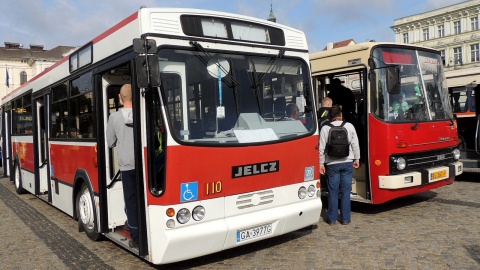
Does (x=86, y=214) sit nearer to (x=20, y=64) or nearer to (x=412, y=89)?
(x=412, y=89)

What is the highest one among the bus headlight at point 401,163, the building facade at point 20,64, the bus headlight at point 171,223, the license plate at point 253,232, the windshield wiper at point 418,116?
the building facade at point 20,64

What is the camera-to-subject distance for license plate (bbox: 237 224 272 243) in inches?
193

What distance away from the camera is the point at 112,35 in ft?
17.6

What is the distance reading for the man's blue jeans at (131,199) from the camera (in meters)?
5.04

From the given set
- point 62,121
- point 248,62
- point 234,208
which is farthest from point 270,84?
point 62,121

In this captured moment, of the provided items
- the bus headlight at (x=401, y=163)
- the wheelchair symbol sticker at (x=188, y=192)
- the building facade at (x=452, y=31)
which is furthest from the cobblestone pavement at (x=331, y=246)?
the building facade at (x=452, y=31)

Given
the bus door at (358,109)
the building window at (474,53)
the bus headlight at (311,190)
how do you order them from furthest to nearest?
the building window at (474,53) < the bus door at (358,109) < the bus headlight at (311,190)

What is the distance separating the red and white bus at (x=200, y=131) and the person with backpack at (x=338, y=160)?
113cm

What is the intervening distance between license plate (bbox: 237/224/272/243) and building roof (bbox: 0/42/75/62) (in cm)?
8264

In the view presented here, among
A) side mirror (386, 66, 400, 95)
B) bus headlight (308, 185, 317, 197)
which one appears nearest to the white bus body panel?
bus headlight (308, 185, 317, 197)

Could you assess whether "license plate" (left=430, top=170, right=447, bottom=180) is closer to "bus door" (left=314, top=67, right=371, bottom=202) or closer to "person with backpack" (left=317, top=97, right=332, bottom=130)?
"bus door" (left=314, top=67, right=371, bottom=202)

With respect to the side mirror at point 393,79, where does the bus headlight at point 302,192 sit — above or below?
below

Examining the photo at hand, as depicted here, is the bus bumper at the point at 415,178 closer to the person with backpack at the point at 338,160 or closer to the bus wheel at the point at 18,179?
the person with backpack at the point at 338,160

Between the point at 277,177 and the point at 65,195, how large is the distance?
4.02 m
